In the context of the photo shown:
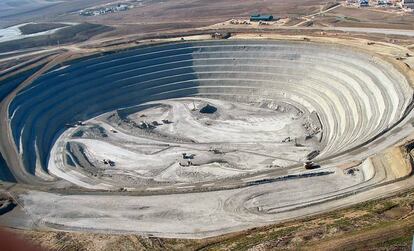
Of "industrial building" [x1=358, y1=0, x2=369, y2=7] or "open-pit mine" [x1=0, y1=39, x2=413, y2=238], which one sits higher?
"industrial building" [x1=358, y1=0, x2=369, y2=7]

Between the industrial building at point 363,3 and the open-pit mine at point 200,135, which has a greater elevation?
A: the industrial building at point 363,3

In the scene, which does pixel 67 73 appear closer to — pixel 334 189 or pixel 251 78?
pixel 251 78

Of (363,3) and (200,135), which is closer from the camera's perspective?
(200,135)

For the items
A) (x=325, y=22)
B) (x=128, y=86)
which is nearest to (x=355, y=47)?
(x=325, y=22)

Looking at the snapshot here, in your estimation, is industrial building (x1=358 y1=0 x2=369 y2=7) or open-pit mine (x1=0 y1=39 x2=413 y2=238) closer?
open-pit mine (x1=0 y1=39 x2=413 y2=238)

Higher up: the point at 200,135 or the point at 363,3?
the point at 363,3

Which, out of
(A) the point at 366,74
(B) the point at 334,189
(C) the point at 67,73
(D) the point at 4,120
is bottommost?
(B) the point at 334,189

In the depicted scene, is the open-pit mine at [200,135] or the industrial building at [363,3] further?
the industrial building at [363,3]

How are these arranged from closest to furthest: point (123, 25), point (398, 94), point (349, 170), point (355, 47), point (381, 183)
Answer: point (381, 183) → point (349, 170) → point (398, 94) → point (355, 47) → point (123, 25)
